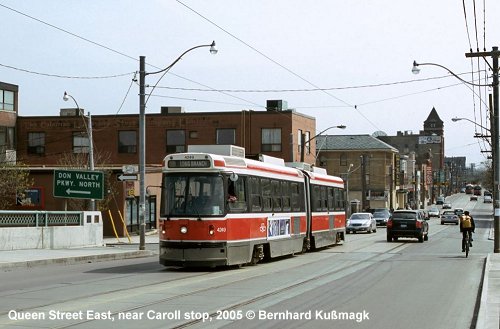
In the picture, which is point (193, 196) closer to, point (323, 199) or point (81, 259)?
point (81, 259)

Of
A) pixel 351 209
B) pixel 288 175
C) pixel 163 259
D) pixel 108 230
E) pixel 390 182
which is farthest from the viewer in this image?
pixel 390 182

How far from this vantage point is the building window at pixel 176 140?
6769 cm

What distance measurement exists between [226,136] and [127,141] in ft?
31.1

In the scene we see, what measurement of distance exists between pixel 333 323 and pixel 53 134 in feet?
202

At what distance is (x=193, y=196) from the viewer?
19703 mm

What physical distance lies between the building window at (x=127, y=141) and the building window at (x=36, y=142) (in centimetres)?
766

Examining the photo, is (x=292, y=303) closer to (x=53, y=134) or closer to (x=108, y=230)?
(x=108, y=230)

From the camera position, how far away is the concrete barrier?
27.2 meters

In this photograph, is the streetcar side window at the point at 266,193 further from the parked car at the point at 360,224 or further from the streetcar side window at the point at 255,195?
the parked car at the point at 360,224

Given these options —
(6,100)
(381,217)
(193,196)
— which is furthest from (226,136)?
(193,196)

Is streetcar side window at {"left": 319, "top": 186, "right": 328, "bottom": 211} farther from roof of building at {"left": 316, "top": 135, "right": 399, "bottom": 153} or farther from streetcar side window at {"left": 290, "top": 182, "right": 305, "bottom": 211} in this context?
roof of building at {"left": 316, "top": 135, "right": 399, "bottom": 153}

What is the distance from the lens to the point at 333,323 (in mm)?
11070

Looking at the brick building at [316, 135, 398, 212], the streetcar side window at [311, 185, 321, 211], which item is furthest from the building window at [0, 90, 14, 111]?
the brick building at [316, 135, 398, 212]

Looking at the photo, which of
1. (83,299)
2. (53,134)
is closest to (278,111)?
(53,134)
